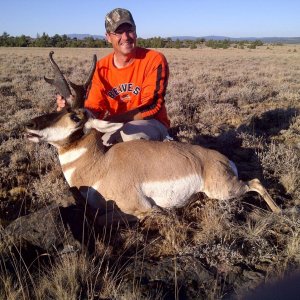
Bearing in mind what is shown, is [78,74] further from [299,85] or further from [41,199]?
[41,199]

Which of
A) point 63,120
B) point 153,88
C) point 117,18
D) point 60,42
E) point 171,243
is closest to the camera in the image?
point 171,243

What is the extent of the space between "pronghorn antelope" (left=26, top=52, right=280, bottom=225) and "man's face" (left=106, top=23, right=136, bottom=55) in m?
1.32

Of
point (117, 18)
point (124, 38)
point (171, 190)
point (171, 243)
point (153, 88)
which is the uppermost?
point (117, 18)

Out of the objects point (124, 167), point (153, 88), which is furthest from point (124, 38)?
point (124, 167)

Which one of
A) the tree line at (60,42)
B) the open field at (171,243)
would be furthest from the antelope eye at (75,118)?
the tree line at (60,42)

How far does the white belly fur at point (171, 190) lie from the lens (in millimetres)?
4371

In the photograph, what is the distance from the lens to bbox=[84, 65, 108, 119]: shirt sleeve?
5.70 m

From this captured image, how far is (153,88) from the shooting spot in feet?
18.7

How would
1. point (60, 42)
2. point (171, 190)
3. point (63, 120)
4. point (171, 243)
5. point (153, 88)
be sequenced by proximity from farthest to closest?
1. point (60, 42)
2. point (153, 88)
3. point (171, 190)
4. point (63, 120)
5. point (171, 243)

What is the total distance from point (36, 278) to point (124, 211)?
143 centimetres

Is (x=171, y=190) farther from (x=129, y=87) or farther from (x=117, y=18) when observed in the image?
(x=117, y=18)

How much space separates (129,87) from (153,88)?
1.26 ft

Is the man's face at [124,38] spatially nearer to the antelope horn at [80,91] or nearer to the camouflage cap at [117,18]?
the camouflage cap at [117,18]

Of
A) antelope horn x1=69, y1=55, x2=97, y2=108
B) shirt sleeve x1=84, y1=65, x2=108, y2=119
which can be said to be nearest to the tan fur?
antelope horn x1=69, y1=55, x2=97, y2=108
